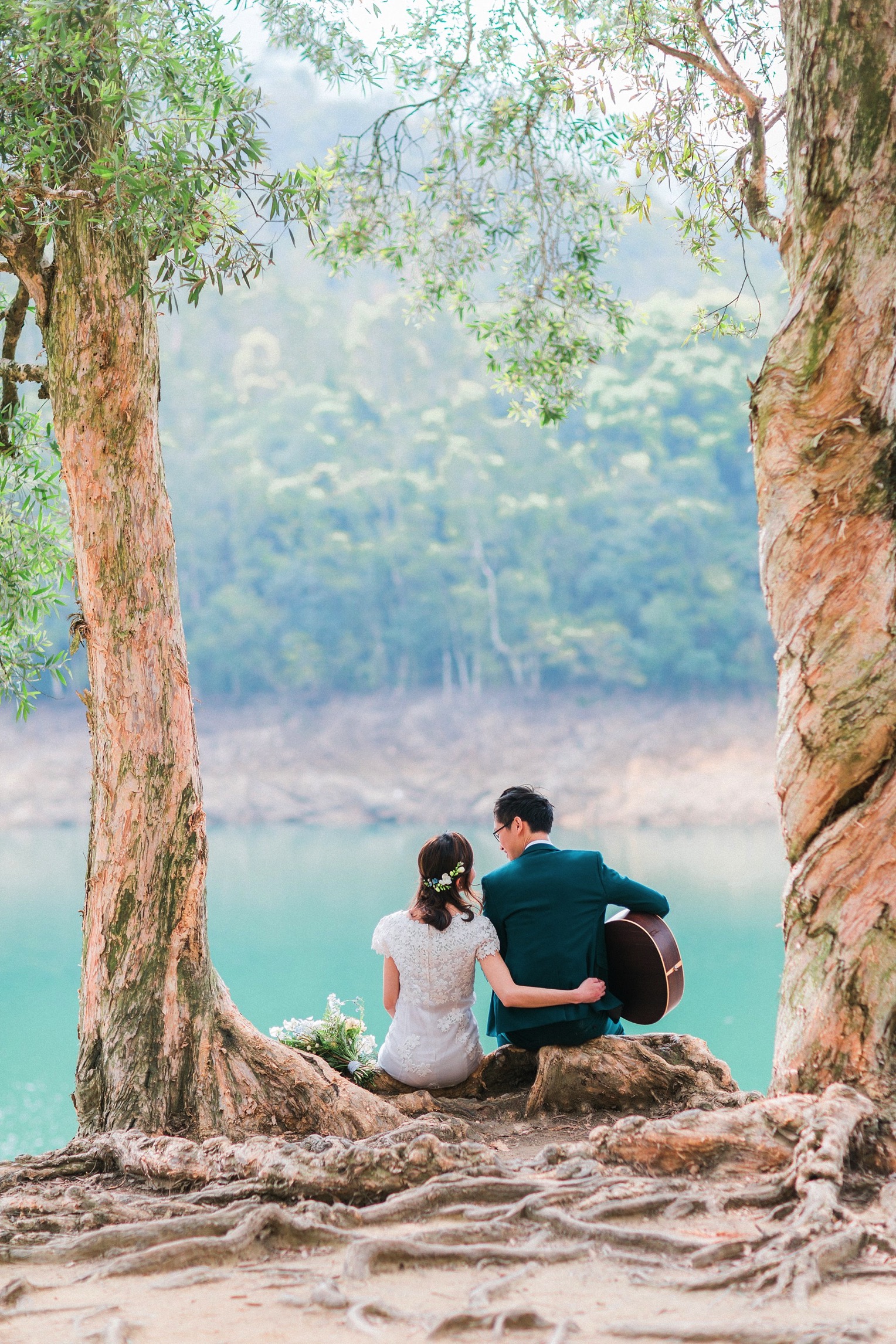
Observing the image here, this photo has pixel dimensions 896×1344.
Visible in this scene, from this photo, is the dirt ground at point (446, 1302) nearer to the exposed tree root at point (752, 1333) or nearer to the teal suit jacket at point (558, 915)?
the exposed tree root at point (752, 1333)

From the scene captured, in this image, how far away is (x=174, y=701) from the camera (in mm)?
3527

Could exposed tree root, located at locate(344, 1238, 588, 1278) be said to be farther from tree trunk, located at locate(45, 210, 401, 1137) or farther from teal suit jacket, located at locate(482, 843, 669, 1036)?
teal suit jacket, located at locate(482, 843, 669, 1036)

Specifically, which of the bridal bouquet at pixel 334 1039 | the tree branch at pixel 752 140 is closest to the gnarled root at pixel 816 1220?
the bridal bouquet at pixel 334 1039

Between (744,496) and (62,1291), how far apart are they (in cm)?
2927

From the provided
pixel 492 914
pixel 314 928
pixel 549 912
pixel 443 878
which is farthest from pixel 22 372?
pixel 314 928

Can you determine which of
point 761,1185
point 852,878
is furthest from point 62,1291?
point 852,878

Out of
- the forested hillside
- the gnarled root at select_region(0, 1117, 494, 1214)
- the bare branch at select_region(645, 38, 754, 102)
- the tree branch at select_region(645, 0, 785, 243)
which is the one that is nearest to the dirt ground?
the gnarled root at select_region(0, 1117, 494, 1214)

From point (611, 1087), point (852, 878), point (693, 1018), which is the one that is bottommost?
point (693, 1018)

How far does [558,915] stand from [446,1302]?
1579 millimetres

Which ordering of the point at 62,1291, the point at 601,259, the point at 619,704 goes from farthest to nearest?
1. the point at 619,704
2. the point at 601,259
3. the point at 62,1291

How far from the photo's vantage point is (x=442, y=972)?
352cm

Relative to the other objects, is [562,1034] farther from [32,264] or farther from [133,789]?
[32,264]

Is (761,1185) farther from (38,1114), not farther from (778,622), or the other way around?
(38,1114)

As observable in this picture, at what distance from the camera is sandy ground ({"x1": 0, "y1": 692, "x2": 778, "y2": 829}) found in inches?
984
